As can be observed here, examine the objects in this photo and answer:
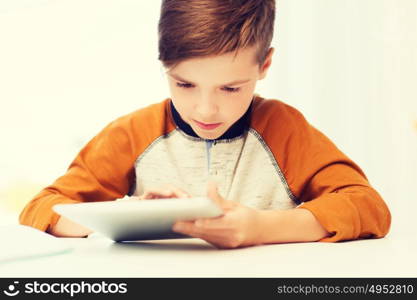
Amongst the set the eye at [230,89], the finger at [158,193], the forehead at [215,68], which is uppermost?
the forehead at [215,68]

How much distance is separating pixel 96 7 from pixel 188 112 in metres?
1.10

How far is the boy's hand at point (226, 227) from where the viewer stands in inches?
26.5

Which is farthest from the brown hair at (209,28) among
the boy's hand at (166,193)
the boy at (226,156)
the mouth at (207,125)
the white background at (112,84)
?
the white background at (112,84)

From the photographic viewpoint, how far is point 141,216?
25.3 inches

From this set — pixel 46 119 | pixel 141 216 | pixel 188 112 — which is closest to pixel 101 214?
pixel 141 216

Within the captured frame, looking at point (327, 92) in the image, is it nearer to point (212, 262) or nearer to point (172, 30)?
point (172, 30)

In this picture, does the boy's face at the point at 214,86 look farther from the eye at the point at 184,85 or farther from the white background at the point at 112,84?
the white background at the point at 112,84

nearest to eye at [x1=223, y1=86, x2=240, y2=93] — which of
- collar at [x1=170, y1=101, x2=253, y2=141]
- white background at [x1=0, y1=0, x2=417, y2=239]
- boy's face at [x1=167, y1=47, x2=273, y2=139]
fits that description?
boy's face at [x1=167, y1=47, x2=273, y2=139]

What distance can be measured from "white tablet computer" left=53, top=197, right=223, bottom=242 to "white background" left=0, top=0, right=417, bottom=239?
1.12 meters

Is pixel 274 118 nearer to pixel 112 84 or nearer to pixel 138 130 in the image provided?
pixel 138 130

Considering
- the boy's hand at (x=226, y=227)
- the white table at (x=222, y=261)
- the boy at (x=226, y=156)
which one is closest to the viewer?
the white table at (x=222, y=261)

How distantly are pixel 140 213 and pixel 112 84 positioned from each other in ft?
4.08

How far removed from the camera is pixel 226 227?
2.26ft

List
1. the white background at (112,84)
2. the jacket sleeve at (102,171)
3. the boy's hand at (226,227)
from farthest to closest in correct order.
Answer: the white background at (112,84) → the jacket sleeve at (102,171) → the boy's hand at (226,227)
